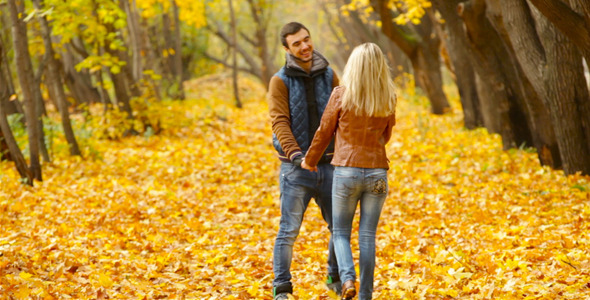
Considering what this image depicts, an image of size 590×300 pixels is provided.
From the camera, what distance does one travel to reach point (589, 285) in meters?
4.45

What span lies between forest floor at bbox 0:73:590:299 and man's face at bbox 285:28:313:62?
6.32ft

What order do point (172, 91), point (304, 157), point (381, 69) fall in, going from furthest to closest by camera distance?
point (172, 91), point (304, 157), point (381, 69)

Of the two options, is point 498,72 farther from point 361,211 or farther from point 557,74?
point 361,211

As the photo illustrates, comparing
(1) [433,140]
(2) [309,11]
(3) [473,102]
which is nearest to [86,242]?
(1) [433,140]

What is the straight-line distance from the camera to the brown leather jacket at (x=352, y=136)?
4.08m

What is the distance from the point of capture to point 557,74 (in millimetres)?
8133

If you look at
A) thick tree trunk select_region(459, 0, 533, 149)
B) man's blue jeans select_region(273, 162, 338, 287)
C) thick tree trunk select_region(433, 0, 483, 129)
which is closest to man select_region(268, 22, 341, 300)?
man's blue jeans select_region(273, 162, 338, 287)

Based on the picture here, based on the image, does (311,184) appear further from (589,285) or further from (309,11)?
(309,11)

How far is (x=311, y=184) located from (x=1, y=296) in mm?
2345

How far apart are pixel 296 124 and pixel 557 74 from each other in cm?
509

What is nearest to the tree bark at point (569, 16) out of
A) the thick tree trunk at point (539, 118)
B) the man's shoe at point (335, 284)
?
the thick tree trunk at point (539, 118)

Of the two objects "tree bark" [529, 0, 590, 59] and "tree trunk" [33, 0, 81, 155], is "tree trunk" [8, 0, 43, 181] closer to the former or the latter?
"tree trunk" [33, 0, 81, 155]

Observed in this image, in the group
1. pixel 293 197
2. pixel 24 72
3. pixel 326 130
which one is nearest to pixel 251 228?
pixel 293 197

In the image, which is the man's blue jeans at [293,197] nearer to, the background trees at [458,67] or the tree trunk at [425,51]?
the background trees at [458,67]
